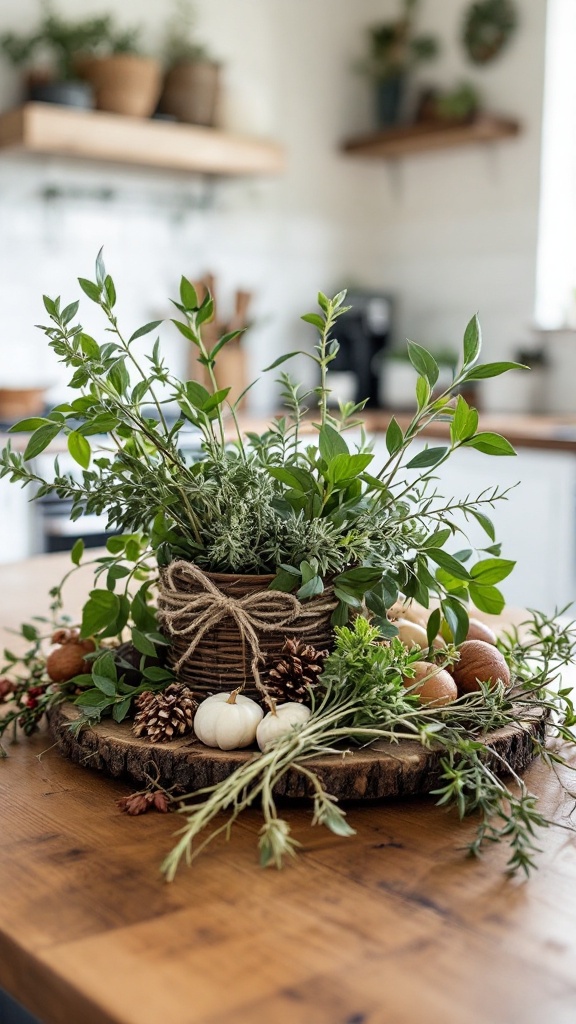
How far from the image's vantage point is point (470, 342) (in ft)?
2.77

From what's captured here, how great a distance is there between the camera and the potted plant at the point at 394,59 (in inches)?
167

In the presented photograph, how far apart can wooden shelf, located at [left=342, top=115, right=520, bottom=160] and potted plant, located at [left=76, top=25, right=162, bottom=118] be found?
1037mm

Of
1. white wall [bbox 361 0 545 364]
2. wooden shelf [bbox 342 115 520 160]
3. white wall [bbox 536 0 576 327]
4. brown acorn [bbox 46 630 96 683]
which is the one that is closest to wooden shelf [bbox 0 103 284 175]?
wooden shelf [bbox 342 115 520 160]

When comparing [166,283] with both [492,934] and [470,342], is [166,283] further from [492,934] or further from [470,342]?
[492,934]

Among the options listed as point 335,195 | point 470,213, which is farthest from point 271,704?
point 335,195

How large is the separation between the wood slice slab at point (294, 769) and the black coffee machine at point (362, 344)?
11.0 feet

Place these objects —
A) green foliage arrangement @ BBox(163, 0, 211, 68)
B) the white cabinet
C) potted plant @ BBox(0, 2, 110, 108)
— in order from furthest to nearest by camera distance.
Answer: green foliage arrangement @ BBox(163, 0, 211, 68) < potted plant @ BBox(0, 2, 110, 108) < the white cabinet

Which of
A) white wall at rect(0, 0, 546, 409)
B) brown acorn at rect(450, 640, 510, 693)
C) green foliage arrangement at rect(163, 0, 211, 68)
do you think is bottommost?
brown acorn at rect(450, 640, 510, 693)

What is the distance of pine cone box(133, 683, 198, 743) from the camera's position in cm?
82

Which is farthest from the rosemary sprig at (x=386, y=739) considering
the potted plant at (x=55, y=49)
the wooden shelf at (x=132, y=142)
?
the potted plant at (x=55, y=49)

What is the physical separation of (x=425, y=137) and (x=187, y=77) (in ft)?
3.07

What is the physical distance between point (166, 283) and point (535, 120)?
1445mm

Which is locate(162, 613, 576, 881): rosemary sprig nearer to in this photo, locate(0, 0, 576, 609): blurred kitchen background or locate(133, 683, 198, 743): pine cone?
locate(133, 683, 198, 743): pine cone

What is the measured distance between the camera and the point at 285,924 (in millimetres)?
613
